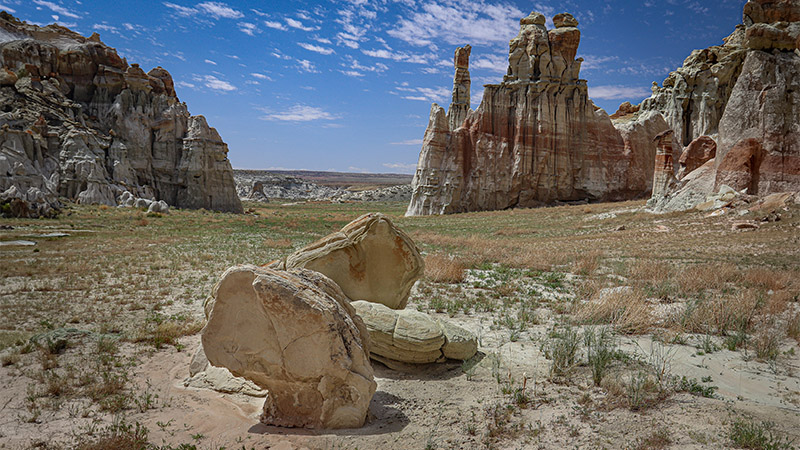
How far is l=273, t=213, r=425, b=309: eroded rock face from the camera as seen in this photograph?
719cm

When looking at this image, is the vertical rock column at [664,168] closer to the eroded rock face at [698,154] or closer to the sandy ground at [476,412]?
the eroded rock face at [698,154]

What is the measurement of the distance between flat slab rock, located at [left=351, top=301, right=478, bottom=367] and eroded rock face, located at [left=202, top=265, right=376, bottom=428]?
1290 mm

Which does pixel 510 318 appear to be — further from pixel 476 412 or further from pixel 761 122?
pixel 761 122

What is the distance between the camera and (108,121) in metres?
51.0

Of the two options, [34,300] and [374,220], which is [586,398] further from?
[34,300]

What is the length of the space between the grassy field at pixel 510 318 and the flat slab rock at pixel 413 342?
374 mm

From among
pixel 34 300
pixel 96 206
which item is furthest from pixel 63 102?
pixel 34 300

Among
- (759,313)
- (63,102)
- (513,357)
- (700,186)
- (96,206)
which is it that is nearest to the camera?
(513,357)

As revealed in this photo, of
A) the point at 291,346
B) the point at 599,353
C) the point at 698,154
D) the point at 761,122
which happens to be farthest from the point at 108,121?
the point at 761,122

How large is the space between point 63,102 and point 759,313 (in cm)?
6500

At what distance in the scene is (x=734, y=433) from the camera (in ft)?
12.0

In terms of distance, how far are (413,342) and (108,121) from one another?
197 feet

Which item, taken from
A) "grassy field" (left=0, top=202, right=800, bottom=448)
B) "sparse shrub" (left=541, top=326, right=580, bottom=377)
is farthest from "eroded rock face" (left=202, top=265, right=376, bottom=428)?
"sparse shrub" (left=541, top=326, right=580, bottom=377)

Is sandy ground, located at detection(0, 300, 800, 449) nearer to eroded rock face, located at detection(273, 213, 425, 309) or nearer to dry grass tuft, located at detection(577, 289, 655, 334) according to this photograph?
dry grass tuft, located at detection(577, 289, 655, 334)
